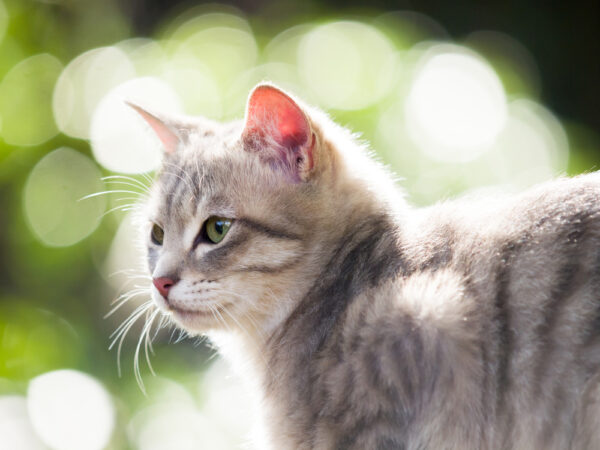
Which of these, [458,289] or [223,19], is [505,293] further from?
[223,19]

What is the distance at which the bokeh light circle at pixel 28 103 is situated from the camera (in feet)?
8.50

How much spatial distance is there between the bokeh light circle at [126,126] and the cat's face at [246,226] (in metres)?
0.95

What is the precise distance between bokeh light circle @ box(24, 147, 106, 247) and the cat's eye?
99 centimetres

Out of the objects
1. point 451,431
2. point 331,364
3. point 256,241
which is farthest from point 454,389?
point 256,241

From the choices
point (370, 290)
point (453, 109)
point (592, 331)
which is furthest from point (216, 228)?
point (453, 109)

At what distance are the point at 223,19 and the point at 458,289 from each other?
223 cm

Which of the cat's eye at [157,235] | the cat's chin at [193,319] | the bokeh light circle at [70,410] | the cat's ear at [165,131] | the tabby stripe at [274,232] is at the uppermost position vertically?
the cat's ear at [165,131]

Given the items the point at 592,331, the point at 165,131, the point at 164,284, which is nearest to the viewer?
the point at 592,331

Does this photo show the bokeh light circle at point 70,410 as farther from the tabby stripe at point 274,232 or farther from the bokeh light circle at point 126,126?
the tabby stripe at point 274,232

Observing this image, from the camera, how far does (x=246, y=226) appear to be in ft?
4.42

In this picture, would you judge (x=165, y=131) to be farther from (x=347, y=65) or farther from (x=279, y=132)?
(x=347, y=65)

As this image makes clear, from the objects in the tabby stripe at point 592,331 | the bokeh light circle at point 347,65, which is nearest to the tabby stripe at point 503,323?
the tabby stripe at point 592,331

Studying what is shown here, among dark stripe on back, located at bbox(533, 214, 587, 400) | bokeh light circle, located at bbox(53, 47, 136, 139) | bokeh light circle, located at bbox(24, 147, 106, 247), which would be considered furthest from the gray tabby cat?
bokeh light circle, located at bbox(53, 47, 136, 139)

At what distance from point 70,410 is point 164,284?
1037mm
